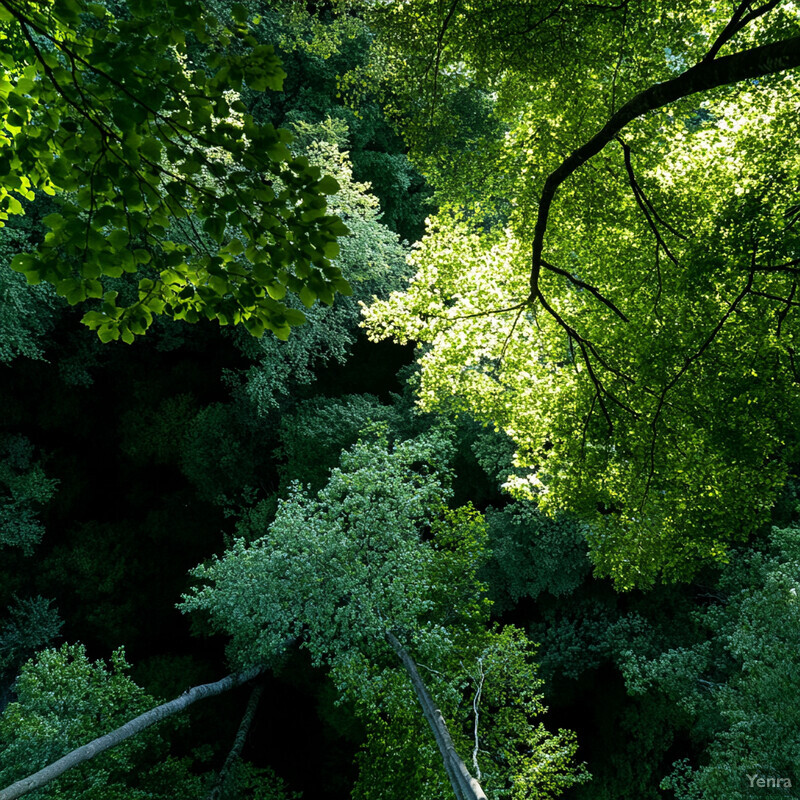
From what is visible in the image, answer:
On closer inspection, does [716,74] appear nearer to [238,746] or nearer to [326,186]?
[326,186]

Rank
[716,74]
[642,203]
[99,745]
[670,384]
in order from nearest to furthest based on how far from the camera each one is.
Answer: [716,74] < [670,384] < [642,203] < [99,745]

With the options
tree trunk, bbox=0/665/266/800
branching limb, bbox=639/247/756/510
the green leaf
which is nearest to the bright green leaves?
the green leaf

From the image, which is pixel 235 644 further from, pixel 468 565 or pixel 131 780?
pixel 468 565

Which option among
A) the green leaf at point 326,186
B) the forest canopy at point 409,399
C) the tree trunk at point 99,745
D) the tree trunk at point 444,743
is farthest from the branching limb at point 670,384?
the tree trunk at point 99,745

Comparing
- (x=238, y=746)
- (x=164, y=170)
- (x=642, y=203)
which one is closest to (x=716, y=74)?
(x=642, y=203)

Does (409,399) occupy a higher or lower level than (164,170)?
higher

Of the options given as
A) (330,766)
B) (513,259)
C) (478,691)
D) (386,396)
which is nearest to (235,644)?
(330,766)

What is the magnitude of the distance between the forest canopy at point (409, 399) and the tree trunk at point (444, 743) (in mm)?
115

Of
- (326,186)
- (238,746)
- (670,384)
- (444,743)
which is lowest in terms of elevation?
(238,746)

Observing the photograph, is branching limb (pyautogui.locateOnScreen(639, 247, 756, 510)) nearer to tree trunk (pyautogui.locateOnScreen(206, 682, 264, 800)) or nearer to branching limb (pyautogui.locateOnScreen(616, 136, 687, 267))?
branching limb (pyautogui.locateOnScreen(616, 136, 687, 267))

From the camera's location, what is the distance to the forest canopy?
5.28 ft

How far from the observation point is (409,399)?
12328 millimetres

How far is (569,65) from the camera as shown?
4402mm

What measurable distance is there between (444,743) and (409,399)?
787 centimetres
